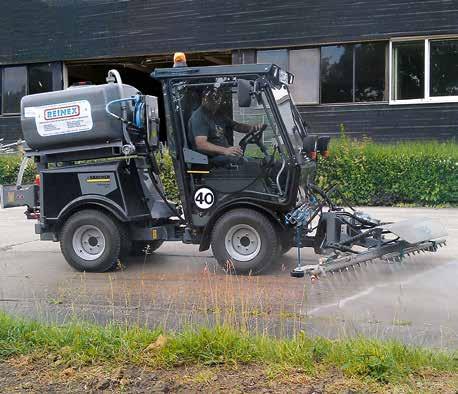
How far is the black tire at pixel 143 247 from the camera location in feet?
28.2

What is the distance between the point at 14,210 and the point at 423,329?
42.2 feet

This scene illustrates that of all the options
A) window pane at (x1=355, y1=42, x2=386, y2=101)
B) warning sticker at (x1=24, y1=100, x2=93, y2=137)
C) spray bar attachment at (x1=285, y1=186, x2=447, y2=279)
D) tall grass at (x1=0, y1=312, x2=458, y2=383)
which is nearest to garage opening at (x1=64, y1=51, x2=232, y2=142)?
window pane at (x1=355, y1=42, x2=386, y2=101)

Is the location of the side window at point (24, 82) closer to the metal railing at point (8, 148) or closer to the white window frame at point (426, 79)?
the metal railing at point (8, 148)

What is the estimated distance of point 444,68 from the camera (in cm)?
1596

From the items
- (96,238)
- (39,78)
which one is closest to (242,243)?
(96,238)

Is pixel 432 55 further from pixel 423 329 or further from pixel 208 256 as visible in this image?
pixel 423 329

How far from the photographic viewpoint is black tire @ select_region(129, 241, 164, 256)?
8594 millimetres

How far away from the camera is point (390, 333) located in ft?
16.5

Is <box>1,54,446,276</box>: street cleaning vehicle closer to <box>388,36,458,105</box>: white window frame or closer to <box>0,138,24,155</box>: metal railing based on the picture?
<box>388,36,458,105</box>: white window frame

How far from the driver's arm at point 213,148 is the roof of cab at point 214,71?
0.79 metres

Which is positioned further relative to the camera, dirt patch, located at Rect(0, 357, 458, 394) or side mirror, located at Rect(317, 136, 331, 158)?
side mirror, located at Rect(317, 136, 331, 158)

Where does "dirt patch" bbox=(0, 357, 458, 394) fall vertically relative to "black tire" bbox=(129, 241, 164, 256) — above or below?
below

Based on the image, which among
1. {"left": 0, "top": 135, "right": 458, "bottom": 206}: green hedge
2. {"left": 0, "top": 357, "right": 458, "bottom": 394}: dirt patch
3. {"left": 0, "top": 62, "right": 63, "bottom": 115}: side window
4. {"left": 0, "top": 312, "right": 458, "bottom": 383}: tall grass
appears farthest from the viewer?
{"left": 0, "top": 62, "right": 63, "bottom": 115}: side window

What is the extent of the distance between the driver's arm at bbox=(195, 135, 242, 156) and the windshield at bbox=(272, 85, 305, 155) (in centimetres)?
68
